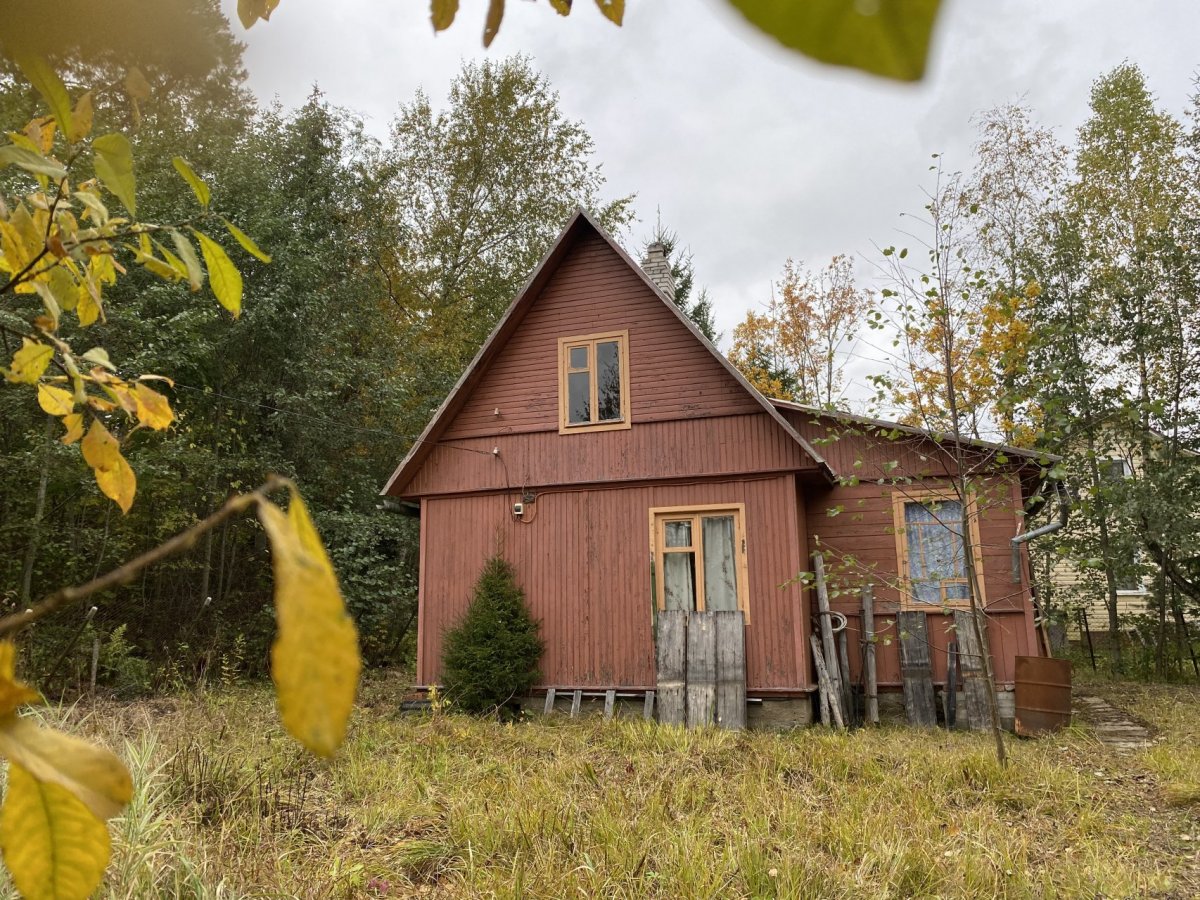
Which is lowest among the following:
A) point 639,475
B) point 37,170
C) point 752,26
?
point 752,26

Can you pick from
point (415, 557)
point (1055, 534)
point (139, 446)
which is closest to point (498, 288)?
point (415, 557)

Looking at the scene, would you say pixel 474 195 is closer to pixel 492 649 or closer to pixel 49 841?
pixel 492 649

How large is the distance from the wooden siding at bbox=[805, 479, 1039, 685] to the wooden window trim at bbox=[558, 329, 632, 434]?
9.14 ft

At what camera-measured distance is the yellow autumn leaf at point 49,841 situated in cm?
39

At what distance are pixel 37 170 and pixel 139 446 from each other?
12.5 metres

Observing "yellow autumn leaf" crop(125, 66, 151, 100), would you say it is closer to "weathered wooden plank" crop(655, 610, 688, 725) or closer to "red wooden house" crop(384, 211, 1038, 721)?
"red wooden house" crop(384, 211, 1038, 721)

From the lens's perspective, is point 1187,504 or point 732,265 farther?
point 1187,504

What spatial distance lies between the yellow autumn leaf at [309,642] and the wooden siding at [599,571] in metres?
9.09

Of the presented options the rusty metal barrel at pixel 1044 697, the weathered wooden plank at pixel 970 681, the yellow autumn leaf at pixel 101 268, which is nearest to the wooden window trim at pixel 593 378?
the weathered wooden plank at pixel 970 681

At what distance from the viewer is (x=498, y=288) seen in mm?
18812

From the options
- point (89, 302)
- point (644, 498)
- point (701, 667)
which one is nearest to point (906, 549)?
point (701, 667)

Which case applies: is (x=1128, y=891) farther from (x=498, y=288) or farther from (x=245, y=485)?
(x=498, y=288)

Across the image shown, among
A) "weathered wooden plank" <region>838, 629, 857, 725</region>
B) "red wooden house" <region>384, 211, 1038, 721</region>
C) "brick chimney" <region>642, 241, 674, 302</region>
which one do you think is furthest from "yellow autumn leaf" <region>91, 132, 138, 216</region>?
"brick chimney" <region>642, 241, 674, 302</region>

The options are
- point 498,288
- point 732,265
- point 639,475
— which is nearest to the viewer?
point 732,265
